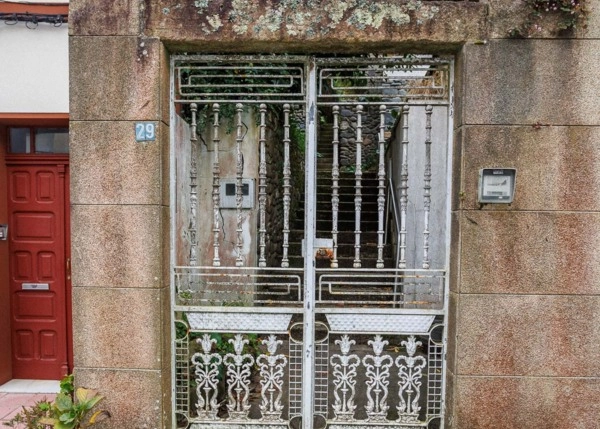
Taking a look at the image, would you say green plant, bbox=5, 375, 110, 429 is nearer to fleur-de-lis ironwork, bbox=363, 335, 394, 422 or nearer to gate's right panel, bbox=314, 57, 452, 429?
gate's right panel, bbox=314, 57, 452, 429

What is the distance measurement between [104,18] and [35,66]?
4.50ft

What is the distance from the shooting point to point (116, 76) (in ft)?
9.79

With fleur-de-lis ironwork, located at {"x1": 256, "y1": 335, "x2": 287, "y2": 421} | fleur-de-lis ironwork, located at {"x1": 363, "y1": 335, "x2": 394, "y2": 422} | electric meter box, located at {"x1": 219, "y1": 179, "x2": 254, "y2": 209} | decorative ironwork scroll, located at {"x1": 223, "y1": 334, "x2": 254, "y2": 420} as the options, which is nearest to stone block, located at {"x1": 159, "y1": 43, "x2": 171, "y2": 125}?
electric meter box, located at {"x1": 219, "y1": 179, "x2": 254, "y2": 209}

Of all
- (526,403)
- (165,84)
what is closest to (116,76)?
(165,84)

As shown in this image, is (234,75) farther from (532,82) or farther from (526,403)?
(526,403)

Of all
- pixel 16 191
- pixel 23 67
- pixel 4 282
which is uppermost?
pixel 23 67

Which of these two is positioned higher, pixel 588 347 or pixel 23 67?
pixel 23 67

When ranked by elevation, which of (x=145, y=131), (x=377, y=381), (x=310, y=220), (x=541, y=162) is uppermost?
(x=145, y=131)

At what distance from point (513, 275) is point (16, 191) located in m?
4.68

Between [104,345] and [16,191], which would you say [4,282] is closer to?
[16,191]

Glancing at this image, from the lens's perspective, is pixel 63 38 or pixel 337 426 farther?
pixel 63 38

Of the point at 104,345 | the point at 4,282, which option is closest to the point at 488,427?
the point at 104,345

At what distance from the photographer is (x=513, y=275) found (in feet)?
9.66

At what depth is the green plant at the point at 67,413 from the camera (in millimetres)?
2841
